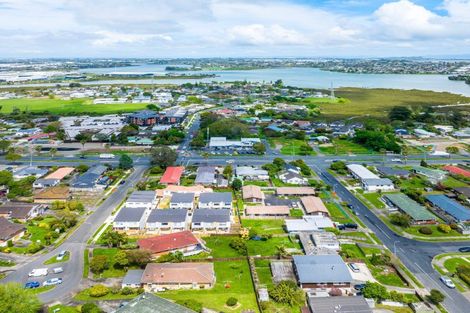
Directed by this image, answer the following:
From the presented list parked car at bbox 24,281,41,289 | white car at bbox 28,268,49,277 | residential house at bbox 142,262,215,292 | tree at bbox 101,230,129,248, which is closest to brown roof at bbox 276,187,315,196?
residential house at bbox 142,262,215,292

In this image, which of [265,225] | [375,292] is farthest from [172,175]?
[375,292]

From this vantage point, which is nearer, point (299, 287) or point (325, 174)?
point (299, 287)

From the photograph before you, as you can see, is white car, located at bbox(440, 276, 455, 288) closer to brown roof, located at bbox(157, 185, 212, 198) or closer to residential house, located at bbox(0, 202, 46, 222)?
brown roof, located at bbox(157, 185, 212, 198)

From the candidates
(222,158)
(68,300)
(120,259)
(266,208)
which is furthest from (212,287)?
(222,158)

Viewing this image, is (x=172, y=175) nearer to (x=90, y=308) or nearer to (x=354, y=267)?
(x=90, y=308)

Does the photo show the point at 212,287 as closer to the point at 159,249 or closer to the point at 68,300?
the point at 159,249

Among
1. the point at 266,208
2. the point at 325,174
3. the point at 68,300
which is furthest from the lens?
the point at 325,174
